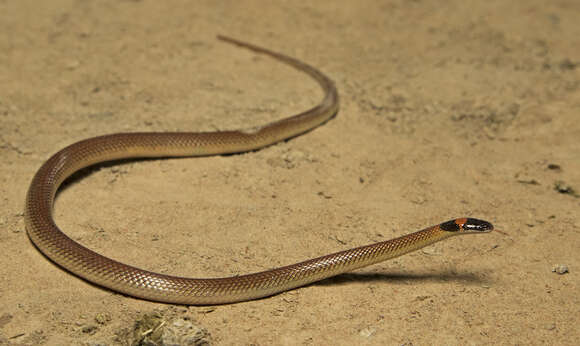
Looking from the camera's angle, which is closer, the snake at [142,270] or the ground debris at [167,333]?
the ground debris at [167,333]

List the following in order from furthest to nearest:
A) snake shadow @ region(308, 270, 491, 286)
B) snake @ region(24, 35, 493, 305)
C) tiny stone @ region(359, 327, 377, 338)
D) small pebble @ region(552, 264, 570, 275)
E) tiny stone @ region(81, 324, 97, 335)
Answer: small pebble @ region(552, 264, 570, 275), snake shadow @ region(308, 270, 491, 286), snake @ region(24, 35, 493, 305), tiny stone @ region(359, 327, 377, 338), tiny stone @ region(81, 324, 97, 335)

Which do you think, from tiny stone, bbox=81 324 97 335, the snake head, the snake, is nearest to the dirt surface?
tiny stone, bbox=81 324 97 335

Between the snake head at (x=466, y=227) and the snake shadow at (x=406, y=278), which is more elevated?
the snake head at (x=466, y=227)

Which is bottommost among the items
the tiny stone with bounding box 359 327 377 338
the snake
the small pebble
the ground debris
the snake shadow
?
the tiny stone with bounding box 359 327 377 338

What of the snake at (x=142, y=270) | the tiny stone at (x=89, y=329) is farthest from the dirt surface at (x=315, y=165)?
the snake at (x=142, y=270)

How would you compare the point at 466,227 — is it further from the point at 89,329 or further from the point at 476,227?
the point at 89,329

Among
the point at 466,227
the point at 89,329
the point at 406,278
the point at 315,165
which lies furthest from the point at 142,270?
the point at 466,227

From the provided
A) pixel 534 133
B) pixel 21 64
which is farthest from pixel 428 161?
pixel 21 64

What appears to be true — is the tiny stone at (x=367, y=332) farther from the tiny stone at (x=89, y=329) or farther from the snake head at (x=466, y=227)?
the tiny stone at (x=89, y=329)

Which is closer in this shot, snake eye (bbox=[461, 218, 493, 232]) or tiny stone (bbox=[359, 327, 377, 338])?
tiny stone (bbox=[359, 327, 377, 338])

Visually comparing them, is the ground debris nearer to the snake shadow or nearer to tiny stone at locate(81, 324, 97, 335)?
tiny stone at locate(81, 324, 97, 335)
